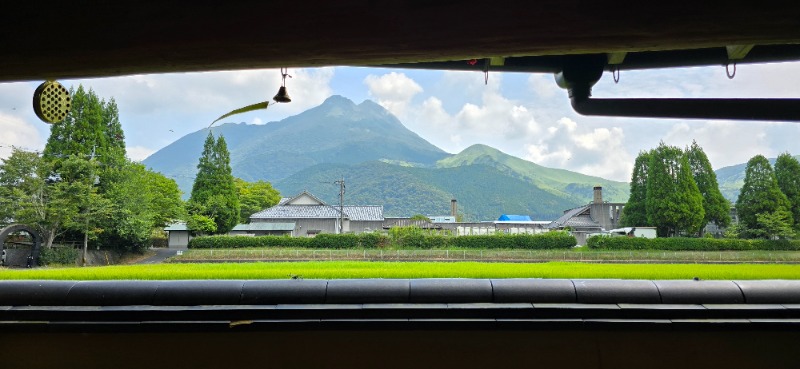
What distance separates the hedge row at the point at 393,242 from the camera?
2.44m

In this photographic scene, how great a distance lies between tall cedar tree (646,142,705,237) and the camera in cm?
207

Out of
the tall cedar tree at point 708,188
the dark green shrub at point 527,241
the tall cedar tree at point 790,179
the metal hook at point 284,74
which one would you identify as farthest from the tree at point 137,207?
the tall cedar tree at point 790,179

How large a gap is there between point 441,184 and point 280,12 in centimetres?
369

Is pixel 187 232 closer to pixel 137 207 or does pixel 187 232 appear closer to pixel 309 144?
pixel 137 207

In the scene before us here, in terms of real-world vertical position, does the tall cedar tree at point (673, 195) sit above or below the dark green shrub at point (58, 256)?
above

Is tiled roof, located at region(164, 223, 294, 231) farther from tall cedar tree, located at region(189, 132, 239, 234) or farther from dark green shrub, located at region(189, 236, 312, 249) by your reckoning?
dark green shrub, located at region(189, 236, 312, 249)

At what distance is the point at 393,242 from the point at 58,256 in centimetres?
196

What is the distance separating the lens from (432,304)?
1.63 meters

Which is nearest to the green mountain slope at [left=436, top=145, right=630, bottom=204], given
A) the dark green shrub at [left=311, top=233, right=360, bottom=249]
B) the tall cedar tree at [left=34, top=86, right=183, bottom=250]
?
the dark green shrub at [left=311, top=233, right=360, bottom=249]

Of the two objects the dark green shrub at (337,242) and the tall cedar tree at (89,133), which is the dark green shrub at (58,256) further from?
the dark green shrub at (337,242)

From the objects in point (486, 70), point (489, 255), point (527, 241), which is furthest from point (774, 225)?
point (486, 70)

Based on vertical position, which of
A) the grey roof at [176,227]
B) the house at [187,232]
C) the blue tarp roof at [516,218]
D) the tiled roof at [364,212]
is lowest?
the house at [187,232]

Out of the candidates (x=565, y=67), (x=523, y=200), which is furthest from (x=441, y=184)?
(x=565, y=67)

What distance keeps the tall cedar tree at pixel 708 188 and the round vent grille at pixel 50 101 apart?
2.83m
